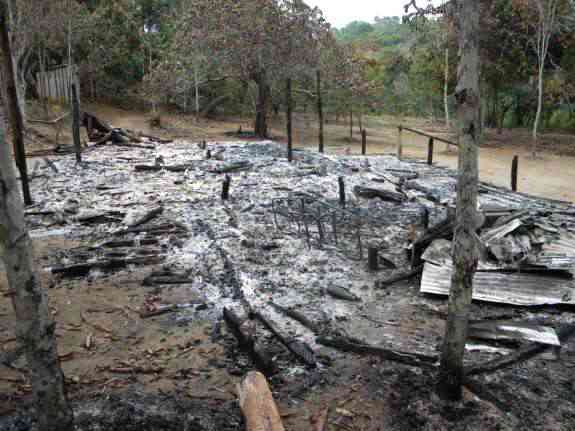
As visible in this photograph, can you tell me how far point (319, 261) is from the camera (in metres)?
8.05

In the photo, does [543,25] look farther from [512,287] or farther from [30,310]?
[30,310]

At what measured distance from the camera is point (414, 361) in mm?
5051

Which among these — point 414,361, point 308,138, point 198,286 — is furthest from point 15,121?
point 308,138

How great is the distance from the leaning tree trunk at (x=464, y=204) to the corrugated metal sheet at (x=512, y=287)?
2.42 m

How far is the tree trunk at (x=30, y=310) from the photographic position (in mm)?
3090

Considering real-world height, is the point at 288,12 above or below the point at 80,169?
above

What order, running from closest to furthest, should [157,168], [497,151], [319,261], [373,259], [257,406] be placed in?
1. [257,406]
2. [373,259]
3. [319,261]
4. [157,168]
5. [497,151]

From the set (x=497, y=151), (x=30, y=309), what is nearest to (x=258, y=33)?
(x=497, y=151)

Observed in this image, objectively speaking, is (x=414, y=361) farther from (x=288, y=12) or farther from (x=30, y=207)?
(x=288, y=12)

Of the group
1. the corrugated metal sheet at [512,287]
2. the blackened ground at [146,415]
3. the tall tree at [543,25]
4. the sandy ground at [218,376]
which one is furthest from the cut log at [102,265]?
the tall tree at [543,25]

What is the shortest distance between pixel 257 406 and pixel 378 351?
183cm

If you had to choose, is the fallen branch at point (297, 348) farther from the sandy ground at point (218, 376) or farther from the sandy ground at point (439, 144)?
the sandy ground at point (439, 144)

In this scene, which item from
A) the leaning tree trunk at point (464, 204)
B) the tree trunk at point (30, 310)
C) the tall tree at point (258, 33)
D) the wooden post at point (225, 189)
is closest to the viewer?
the tree trunk at point (30, 310)

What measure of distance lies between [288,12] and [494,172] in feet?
41.8
